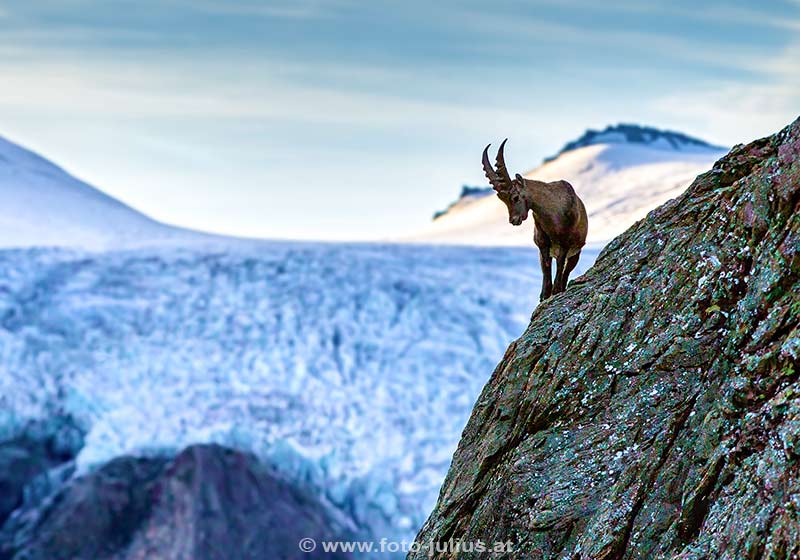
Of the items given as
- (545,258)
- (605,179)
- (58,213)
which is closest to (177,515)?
(58,213)

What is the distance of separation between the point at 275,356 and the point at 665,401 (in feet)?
86.7

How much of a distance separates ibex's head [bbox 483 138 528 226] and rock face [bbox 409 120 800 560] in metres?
0.64

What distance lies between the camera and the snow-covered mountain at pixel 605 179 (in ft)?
137

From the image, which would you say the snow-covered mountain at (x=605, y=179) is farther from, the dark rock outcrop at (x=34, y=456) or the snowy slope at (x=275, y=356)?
the dark rock outcrop at (x=34, y=456)

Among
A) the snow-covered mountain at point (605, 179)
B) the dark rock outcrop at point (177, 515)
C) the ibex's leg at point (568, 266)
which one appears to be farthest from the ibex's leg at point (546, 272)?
the snow-covered mountain at point (605, 179)

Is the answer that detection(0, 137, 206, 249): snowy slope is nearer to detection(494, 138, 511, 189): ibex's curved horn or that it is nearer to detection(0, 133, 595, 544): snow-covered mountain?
detection(0, 133, 595, 544): snow-covered mountain

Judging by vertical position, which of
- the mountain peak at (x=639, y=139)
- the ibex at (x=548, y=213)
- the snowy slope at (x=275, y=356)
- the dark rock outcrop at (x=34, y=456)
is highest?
the mountain peak at (x=639, y=139)

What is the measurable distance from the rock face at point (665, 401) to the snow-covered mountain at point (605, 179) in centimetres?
2987

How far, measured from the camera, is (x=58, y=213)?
136ft

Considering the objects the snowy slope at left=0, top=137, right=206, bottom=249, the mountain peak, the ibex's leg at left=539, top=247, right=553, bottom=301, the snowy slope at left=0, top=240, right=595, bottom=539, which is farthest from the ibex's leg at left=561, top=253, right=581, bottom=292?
the mountain peak

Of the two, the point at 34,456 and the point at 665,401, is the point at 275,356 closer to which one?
the point at 34,456

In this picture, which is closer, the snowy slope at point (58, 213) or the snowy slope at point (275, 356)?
the snowy slope at point (275, 356)

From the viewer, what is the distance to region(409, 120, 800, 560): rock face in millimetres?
6059

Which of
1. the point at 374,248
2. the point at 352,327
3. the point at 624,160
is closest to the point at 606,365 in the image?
the point at 352,327
